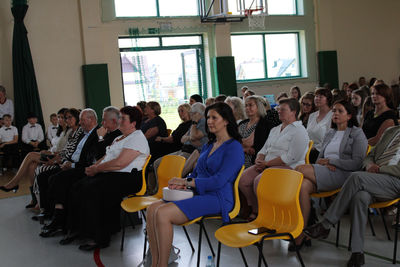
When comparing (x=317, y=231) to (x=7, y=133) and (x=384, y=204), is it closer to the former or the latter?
(x=384, y=204)

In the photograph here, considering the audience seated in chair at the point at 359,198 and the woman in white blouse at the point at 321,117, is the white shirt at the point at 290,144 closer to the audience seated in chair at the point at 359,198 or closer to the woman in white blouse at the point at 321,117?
the audience seated in chair at the point at 359,198

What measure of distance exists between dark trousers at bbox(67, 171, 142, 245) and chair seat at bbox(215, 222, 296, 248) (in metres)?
1.54

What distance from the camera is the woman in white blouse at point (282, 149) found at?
12.6 ft

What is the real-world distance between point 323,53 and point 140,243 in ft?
31.3

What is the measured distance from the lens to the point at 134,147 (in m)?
4.12

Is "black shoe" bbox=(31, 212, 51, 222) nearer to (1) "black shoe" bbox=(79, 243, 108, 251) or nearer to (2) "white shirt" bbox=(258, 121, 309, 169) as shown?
(1) "black shoe" bbox=(79, 243, 108, 251)

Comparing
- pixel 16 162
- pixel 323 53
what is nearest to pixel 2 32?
pixel 16 162

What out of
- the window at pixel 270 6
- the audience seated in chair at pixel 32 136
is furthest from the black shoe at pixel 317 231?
the window at pixel 270 6

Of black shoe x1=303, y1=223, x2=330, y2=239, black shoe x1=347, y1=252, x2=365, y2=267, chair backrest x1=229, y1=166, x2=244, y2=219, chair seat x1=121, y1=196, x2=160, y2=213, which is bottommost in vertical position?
black shoe x1=347, y1=252, x2=365, y2=267

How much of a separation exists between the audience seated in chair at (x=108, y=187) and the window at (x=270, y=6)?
23.2ft

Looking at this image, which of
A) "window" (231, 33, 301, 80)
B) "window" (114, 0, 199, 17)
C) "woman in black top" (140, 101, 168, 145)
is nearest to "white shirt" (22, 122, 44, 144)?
"window" (114, 0, 199, 17)

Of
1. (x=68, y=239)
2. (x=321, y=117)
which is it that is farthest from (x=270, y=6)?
(x=68, y=239)

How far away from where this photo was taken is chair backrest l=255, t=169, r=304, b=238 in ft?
9.00

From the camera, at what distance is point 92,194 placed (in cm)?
398
